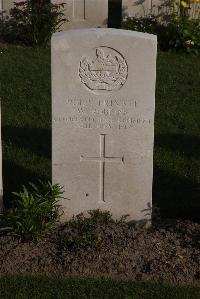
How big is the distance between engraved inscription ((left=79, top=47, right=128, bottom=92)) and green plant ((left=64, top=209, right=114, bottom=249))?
119cm

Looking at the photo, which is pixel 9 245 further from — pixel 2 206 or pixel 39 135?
pixel 39 135

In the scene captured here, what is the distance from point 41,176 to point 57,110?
1.62 m

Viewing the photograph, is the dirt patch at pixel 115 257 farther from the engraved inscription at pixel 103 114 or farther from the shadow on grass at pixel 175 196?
the engraved inscription at pixel 103 114

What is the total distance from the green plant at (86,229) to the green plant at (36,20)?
22.6 feet

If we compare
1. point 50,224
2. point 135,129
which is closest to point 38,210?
point 50,224

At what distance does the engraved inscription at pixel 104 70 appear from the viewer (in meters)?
5.69

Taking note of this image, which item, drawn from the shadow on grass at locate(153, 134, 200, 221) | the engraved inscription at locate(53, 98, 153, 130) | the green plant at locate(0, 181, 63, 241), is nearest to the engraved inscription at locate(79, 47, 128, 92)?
the engraved inscription at locate(53, 98, 153, 130)

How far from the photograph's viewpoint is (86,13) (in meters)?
13.3

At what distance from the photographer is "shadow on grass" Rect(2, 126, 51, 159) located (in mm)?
8078

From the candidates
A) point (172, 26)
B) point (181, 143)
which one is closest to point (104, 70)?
point (181, 143)

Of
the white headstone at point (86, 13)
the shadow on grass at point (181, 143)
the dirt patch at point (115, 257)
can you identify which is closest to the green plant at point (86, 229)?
the dirt patch at point (115, 257)

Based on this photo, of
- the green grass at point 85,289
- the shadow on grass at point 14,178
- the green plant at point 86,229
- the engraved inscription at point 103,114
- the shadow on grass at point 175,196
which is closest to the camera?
the green grass at point 85,289

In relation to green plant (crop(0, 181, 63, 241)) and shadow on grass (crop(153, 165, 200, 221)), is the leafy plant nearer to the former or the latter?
shadow on grass (crop(153, 165, 200, 221))

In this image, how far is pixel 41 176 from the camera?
7.28m
